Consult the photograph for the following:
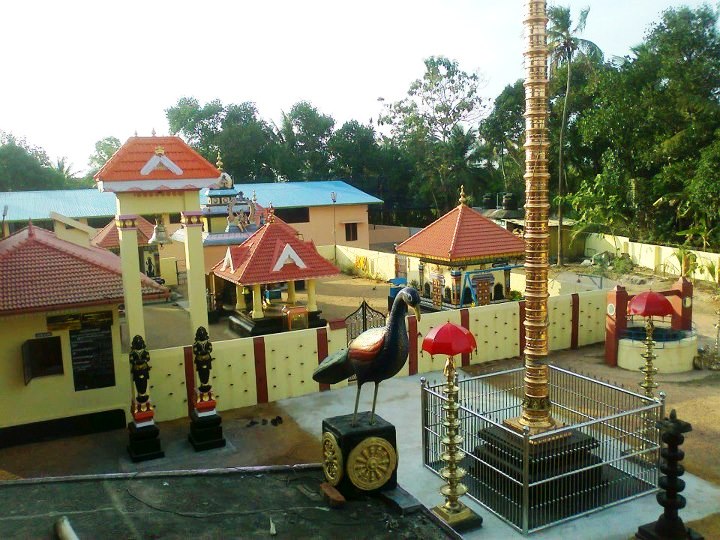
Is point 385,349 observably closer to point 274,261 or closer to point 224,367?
point 224,367

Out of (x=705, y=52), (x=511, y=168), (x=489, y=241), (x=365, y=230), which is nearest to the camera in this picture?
(x=489, y=241)

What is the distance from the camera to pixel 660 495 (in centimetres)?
763

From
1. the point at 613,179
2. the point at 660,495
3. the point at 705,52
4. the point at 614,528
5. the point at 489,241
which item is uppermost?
the point at 705,52

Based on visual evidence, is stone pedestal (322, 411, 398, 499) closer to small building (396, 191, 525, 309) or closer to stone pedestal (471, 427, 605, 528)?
stone pedestal (471, 427, 605, 528)

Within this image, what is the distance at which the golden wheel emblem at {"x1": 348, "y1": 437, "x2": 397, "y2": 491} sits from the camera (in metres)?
6.51

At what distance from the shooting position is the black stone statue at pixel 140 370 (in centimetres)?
1082

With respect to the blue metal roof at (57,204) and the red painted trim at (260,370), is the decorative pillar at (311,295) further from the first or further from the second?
the blue metal roof at (57,204)

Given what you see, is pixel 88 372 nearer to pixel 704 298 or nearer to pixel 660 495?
pixel 660 495

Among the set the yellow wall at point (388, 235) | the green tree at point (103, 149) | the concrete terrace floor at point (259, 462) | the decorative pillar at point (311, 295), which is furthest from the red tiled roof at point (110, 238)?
the green tree at point (103, 149)

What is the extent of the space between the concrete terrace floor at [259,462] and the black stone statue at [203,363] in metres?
0.94

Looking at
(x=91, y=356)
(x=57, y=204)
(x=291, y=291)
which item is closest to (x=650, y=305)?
(x=91, y=356)

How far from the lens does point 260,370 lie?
13.1 m

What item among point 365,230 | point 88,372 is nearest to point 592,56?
point 365,230

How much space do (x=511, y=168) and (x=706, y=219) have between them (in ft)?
55.2
